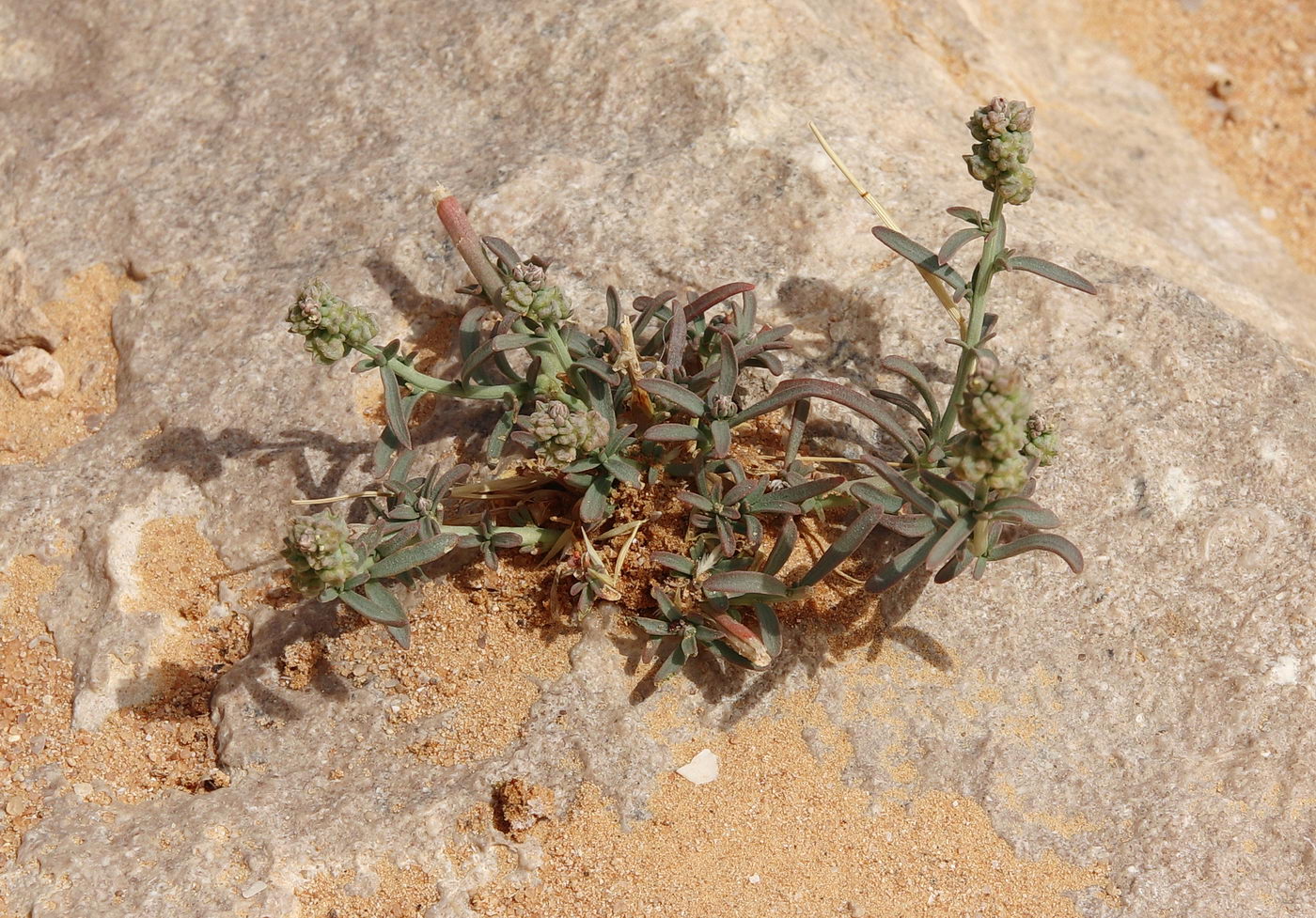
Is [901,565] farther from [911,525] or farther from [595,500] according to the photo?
[595,500]

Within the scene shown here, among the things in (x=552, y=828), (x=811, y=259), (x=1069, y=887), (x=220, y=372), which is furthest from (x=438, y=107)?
(x=1069, y=887)

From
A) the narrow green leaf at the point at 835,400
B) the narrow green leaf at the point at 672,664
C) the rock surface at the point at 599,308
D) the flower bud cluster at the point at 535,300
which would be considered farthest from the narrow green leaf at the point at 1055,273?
the narrow green leaf at the point at 672,664

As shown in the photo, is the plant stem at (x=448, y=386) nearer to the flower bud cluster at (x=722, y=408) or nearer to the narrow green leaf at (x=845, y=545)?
the flower bud cluster at (x=722, y=408)

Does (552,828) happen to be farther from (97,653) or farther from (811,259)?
(811,259)

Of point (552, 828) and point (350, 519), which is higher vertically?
point (350, 519)

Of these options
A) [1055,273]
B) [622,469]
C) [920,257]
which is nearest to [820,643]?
[622,469]

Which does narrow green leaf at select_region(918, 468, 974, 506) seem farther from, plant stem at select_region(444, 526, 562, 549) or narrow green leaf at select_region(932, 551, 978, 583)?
plant stem at select_region(444, 526, 562, 549)

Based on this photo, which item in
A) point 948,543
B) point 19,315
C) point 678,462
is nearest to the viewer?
point 948,543

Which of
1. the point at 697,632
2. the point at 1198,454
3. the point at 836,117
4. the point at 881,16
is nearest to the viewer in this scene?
the point at 697,632
